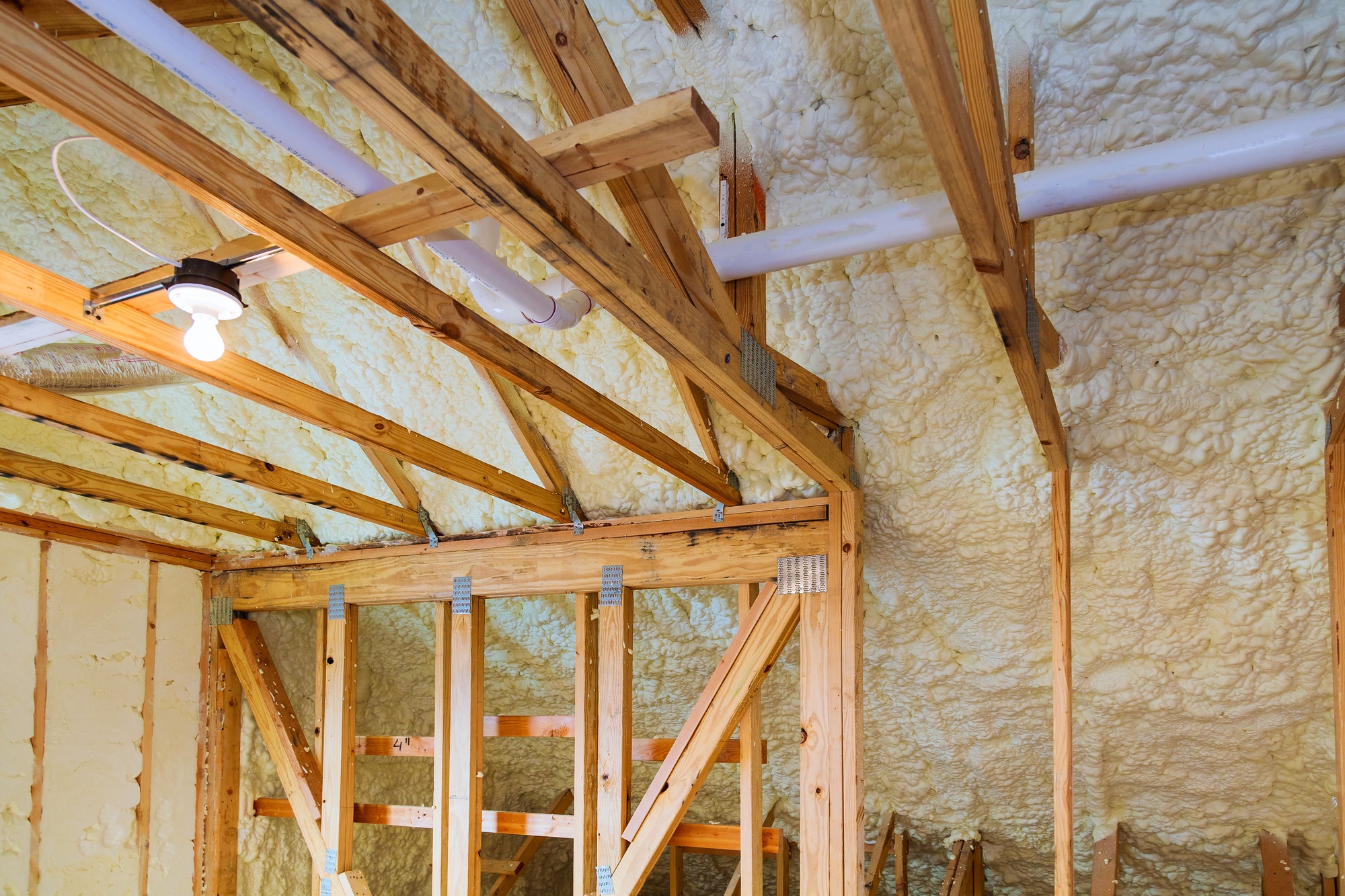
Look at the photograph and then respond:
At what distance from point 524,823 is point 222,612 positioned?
1.65 meters

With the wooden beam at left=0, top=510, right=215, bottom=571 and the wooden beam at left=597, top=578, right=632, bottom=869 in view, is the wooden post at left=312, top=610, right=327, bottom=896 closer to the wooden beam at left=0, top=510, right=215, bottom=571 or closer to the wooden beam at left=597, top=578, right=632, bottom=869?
the wooden beam at left=0, top=510, right=215, bottom=571

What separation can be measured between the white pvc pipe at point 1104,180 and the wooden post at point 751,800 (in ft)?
5.08

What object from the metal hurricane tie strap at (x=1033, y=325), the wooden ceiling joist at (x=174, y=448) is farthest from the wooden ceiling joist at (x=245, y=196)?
the metal hurricane tie strap at (x=1033, y=325)

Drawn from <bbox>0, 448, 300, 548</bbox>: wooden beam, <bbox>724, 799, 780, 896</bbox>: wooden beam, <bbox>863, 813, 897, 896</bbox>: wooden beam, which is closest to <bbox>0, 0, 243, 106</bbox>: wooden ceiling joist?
<bbox>0, 448, 300, 548</bbox>: wooden beam

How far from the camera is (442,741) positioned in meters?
3.56

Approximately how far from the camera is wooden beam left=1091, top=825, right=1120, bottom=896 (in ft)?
11.0

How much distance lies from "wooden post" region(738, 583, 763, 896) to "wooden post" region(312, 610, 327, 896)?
179cm

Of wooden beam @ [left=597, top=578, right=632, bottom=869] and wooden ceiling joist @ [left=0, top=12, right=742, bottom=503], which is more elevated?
wooden ceiling joist @ [left=0, top=12, right=742, bottom=503]

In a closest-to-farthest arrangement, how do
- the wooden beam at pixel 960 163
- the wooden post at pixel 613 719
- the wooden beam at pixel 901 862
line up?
the wooden beam at pixel 960 163 < the wooden post at pixel 613 719 < the wooden beam at pixel 901 862

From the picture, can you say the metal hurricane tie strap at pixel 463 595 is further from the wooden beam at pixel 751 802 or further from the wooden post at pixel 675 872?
the wooden post at pixel 675 872

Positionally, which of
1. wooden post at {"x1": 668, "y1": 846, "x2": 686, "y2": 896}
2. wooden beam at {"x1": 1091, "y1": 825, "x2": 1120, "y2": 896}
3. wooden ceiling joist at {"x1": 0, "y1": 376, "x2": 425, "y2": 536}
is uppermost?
wooden ceiling joist at {"x1": 0, "y1": 376, "x2": 425, "y2": 536}

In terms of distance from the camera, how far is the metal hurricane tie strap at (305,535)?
393cm

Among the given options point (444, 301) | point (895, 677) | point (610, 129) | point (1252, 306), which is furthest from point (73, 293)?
point (895, 677)

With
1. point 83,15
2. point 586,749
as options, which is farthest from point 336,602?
point 83,15
